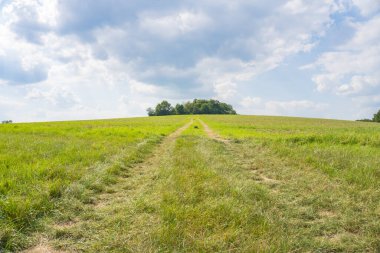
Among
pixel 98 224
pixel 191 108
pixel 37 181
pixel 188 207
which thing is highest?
pixel 191 108

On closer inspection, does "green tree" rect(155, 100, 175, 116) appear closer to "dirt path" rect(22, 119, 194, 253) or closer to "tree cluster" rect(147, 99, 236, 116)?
"tree cluster" rect(147, 99, 236, 116)

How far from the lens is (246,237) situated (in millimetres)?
4414

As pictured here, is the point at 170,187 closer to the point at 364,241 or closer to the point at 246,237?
the point at 246,237

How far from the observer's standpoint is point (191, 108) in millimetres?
134125

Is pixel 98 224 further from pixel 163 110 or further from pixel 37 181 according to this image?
pixel 163 110

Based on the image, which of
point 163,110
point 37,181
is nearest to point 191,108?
point 163,110

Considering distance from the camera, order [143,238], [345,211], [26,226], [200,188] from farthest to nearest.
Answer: [200,188], [345,211], [26,226], [143,238]

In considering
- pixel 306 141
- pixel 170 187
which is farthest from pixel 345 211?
pixel 306 141

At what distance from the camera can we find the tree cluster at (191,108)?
13136 cm

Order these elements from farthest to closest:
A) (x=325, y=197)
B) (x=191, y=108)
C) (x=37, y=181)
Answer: (x=191, y=108)
(x=37, y=181)
(x=325, y=197)

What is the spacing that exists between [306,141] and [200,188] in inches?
490

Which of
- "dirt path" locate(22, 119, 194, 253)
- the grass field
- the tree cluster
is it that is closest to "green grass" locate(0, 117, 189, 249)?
the grass field

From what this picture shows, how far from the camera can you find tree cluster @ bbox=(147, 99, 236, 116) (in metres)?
131

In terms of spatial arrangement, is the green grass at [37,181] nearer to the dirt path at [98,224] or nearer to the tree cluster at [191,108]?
the dirt path at [98,224]
